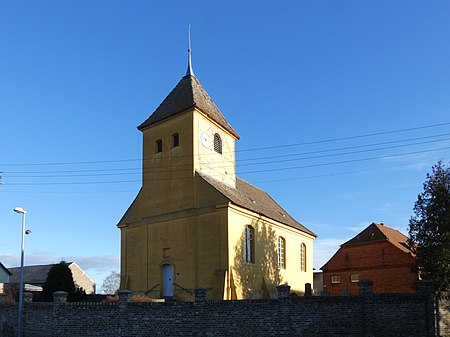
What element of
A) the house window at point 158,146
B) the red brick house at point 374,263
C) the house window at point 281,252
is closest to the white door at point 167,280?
the house window at point 158,146

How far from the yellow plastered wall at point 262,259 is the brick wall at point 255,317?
8.15 meters

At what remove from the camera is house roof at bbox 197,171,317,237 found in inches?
1211

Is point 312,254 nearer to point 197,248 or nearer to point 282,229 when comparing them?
point 282,229

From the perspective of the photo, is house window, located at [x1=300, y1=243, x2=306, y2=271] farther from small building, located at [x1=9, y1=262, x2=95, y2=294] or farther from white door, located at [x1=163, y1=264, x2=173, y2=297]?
small building, located at [x1=9, y1=262, x2=95, y2=294]

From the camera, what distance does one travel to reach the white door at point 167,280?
30.3 metres

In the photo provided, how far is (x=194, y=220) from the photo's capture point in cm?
2994

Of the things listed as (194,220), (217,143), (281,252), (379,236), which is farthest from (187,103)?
(379,236)

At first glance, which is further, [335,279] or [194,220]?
[335,279]

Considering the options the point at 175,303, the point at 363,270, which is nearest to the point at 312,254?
the point at 363,270

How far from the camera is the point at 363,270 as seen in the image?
137 feet

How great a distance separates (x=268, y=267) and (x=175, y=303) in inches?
571

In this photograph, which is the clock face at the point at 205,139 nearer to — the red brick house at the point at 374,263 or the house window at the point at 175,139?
the house window at the point at 175,139

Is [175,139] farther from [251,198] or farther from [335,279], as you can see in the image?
[335,279]

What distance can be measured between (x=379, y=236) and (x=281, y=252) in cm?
1041
